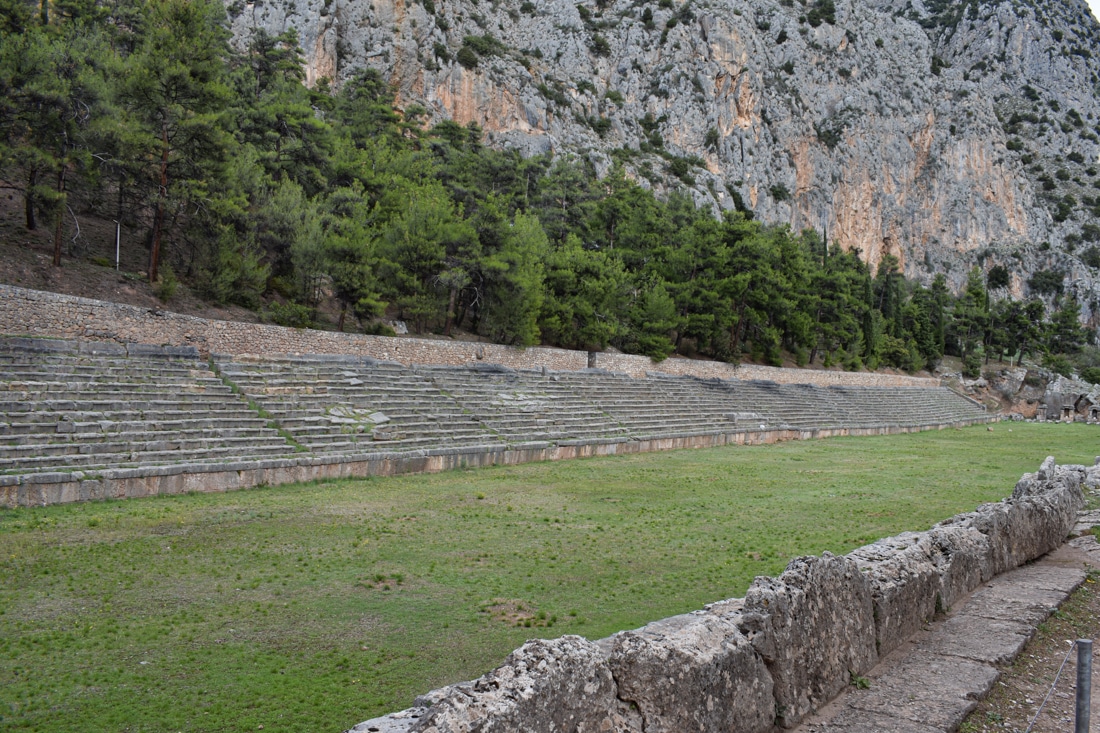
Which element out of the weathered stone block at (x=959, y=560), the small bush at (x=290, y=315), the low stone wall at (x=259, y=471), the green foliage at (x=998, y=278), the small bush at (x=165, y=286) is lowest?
the low stone wall at (x=259, y=471)

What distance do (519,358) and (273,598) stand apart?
21.9 metres

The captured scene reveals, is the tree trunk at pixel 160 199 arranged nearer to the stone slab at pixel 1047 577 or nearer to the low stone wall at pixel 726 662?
the low stone wall at pixel 726 662

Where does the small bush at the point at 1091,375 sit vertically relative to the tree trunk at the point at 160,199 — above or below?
below

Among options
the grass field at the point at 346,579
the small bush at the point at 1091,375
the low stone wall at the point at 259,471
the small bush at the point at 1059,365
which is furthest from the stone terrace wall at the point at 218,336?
the small bush at the point at 1091,375

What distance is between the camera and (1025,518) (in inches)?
337

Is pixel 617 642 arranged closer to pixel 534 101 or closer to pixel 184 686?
pixel 184 686

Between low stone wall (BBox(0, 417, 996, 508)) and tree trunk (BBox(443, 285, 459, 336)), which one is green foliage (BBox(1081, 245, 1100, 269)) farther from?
low stone wall (BBox(0, 417, 996, 508))

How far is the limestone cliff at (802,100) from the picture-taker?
69875 millimetres

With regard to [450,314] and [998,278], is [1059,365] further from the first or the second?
[450,314]

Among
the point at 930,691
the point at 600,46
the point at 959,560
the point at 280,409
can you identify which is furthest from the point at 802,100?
the point at 930,691

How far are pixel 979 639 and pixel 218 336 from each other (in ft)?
62.0

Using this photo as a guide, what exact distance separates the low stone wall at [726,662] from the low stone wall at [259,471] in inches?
420

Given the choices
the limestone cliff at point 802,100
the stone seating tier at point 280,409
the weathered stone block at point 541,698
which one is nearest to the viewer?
the weathered stone block at point 541,698

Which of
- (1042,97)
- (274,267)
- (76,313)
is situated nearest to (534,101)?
(274,267)
